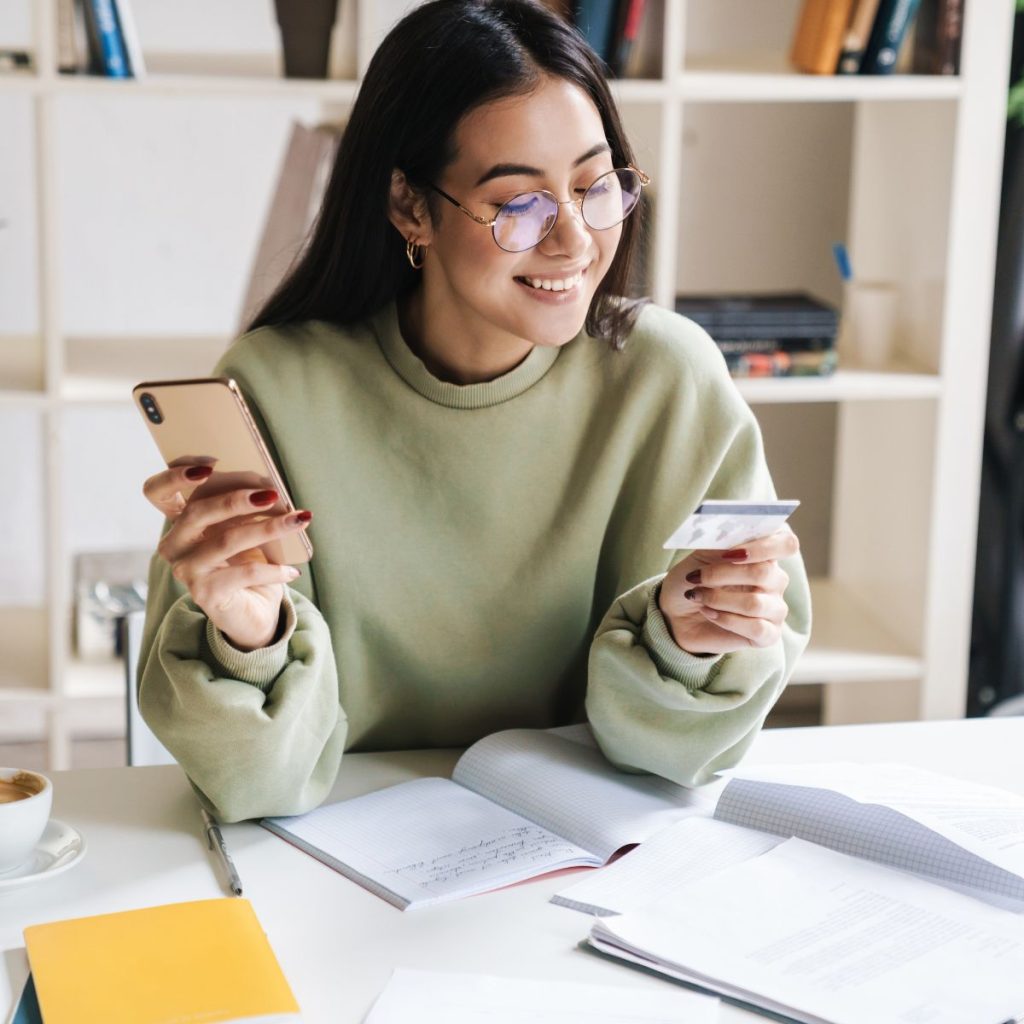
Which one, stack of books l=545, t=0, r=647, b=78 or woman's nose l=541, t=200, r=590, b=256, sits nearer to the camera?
woman's nose l=541, t=200, r=590, b=256

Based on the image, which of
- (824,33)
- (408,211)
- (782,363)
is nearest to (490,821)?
(408,211)

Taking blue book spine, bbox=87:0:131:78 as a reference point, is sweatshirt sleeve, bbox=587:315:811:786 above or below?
below

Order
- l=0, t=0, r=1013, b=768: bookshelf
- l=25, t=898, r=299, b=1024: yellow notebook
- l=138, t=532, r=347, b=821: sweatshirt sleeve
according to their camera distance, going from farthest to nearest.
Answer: l=0, t=0, r=1013, b=768: bookshelf
l=138, t=532, r=347, b=821: sweatshirt sleeve
l=25, t=898, r=299, b=1024: yellow notebook

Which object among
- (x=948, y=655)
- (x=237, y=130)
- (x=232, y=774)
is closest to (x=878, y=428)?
(x=948, y=655)

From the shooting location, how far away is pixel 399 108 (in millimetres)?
1406

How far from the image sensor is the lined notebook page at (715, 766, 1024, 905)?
1099 mm

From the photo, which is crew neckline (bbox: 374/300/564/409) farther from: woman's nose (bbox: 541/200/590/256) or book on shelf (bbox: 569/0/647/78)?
book on shelf (bbox: 569/0/647/78)

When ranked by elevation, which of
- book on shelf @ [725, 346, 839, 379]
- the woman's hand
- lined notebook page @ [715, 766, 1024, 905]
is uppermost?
book on shelf @ [725, 346, 839, 379]

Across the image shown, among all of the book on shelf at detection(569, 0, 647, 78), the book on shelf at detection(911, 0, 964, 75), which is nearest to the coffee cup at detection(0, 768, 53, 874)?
the book on shelf at detection(569, 0, 647, 78)

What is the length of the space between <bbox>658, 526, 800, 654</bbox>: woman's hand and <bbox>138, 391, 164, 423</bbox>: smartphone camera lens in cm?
44

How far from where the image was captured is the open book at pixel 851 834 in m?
1.09

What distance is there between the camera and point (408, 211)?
1.46m

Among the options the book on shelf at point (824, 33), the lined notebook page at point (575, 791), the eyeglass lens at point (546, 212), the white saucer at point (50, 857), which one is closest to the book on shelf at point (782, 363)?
the book on shelf at point (824, 33)

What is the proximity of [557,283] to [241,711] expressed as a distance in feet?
1.60
